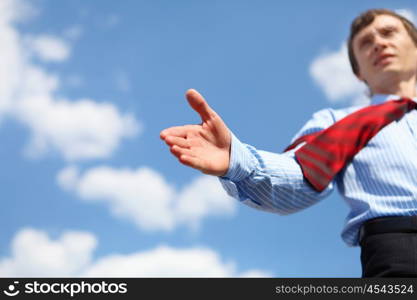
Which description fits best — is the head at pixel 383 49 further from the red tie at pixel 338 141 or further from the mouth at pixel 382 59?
the red tie at pixel 338 141

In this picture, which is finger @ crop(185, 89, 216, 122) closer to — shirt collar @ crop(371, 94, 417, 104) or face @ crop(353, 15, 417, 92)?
shirt collar @ crop(371, 94, 417, 104)

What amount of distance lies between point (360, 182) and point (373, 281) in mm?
607

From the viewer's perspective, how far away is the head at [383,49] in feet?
10.7

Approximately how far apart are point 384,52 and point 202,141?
65.2 inches

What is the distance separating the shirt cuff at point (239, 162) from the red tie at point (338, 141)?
439mm

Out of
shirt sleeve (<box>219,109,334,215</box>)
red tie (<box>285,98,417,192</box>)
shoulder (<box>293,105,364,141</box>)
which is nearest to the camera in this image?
shirt sleeve (<box>219,109,334,215</box>)

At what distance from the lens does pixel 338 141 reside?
283 cm

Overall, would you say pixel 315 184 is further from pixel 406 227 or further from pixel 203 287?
pixel 203 287

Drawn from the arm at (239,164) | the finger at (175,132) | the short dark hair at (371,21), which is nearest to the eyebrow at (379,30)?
the short dark hair at (371,21)

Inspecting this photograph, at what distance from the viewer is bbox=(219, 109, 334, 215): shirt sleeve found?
2.49 metres

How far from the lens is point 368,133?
2883mm

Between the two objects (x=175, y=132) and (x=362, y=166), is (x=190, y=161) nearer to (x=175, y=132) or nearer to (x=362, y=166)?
(x=175, y=132)

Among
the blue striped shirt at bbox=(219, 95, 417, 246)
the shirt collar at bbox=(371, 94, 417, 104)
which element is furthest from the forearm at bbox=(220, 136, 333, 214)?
the shirt collar at bbox=(371, 94, 417, 104)

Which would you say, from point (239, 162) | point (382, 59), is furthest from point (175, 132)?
point (382, 59)
